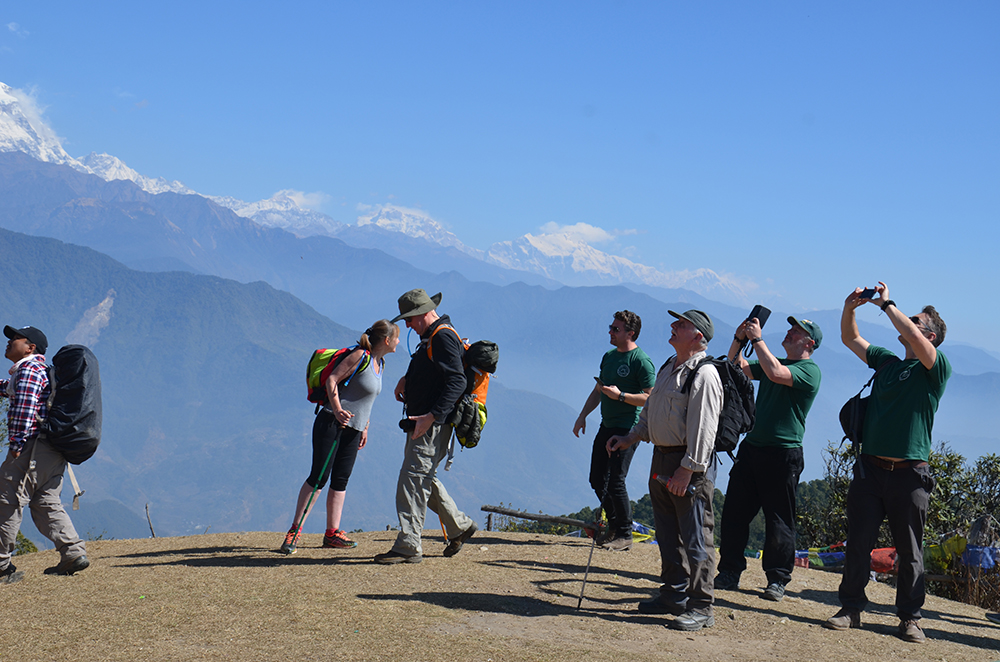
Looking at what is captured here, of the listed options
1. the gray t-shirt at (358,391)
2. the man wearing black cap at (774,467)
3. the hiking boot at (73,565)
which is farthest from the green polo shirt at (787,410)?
the hiking boot at (73,565)

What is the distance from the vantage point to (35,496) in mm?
6188

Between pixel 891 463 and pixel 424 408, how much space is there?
3511 millimetres

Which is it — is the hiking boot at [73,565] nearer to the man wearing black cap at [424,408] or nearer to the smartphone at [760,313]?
the man wearing black cap at [424,408]

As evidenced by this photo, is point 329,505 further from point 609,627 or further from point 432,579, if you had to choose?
point 609,627

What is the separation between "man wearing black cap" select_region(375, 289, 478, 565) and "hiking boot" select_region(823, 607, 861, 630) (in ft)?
10.0

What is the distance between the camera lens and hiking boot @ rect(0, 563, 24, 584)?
6.12 metres

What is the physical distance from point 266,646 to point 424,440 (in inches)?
92.4

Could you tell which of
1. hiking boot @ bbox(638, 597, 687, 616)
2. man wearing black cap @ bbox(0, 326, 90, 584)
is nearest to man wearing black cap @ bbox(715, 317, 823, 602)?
hiking boot @ bbox(638, 597, 687, 616)

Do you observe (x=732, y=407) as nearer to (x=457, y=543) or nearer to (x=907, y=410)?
(x=907, y=410)

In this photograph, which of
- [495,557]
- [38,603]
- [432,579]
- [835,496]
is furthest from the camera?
[835,496]

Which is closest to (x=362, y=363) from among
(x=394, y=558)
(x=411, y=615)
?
(x=394, y=558)

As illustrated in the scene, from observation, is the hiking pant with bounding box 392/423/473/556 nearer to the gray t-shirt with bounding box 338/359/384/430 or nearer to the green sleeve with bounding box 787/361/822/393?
the gray t-shirt with bounding box 338/359/384/430

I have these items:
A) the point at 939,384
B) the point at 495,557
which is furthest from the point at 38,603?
the point at 939,384

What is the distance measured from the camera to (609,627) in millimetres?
4934
